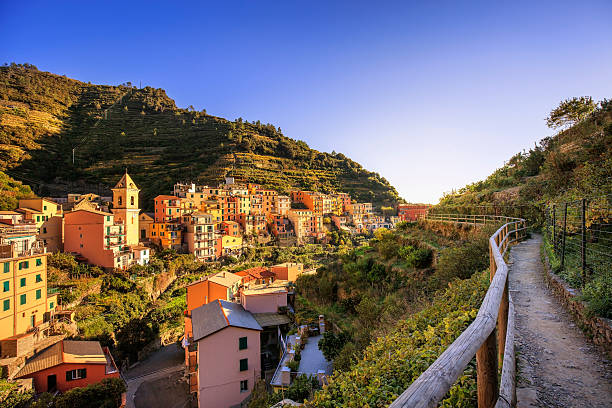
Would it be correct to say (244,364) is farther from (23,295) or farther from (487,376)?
(487,376)

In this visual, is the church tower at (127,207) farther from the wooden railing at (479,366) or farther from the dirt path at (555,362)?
the wooden railing at (479,366)

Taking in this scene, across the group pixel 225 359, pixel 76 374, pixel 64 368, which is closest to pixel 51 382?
pixel 64 368

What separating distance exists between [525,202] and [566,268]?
10862 millimetres

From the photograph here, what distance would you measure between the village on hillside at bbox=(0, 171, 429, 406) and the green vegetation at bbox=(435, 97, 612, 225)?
10.4 m

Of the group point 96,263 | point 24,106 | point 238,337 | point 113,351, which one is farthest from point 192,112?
point 238,337

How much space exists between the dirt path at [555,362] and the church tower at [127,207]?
1464 inches

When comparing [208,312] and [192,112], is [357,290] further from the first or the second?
[192,112]

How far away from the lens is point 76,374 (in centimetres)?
1616

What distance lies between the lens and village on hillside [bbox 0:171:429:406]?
1455 centimetres

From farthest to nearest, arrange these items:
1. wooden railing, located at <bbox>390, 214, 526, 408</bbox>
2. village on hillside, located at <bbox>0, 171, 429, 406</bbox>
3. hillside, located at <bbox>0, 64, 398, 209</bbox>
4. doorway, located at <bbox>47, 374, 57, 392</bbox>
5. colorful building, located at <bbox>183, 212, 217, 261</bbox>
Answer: hillside, located at <bbox>0, 64, 398, 209</bbox>
colorful building, located at <bbox>183, 212, 217, 261</bbox>
doorway, located at <bbox>47, 374, 57, 392</bbox>
village on hillside, located at <bbox>0, 171, 429, 406</bbox>
wooden railing, located at <bbox>390, 214, 526, 408</bbox>

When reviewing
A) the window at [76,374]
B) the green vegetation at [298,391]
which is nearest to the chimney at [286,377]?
the green vegetation at [298,391]

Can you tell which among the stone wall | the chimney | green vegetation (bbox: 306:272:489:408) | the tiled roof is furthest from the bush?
the stone wall

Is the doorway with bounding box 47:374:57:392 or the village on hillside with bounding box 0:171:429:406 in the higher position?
the village on hillside with bounding box 0:171:429:406

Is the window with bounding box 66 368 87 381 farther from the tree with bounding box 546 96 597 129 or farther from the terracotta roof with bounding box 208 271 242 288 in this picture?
the tree with bounding box 546 96 597 129
